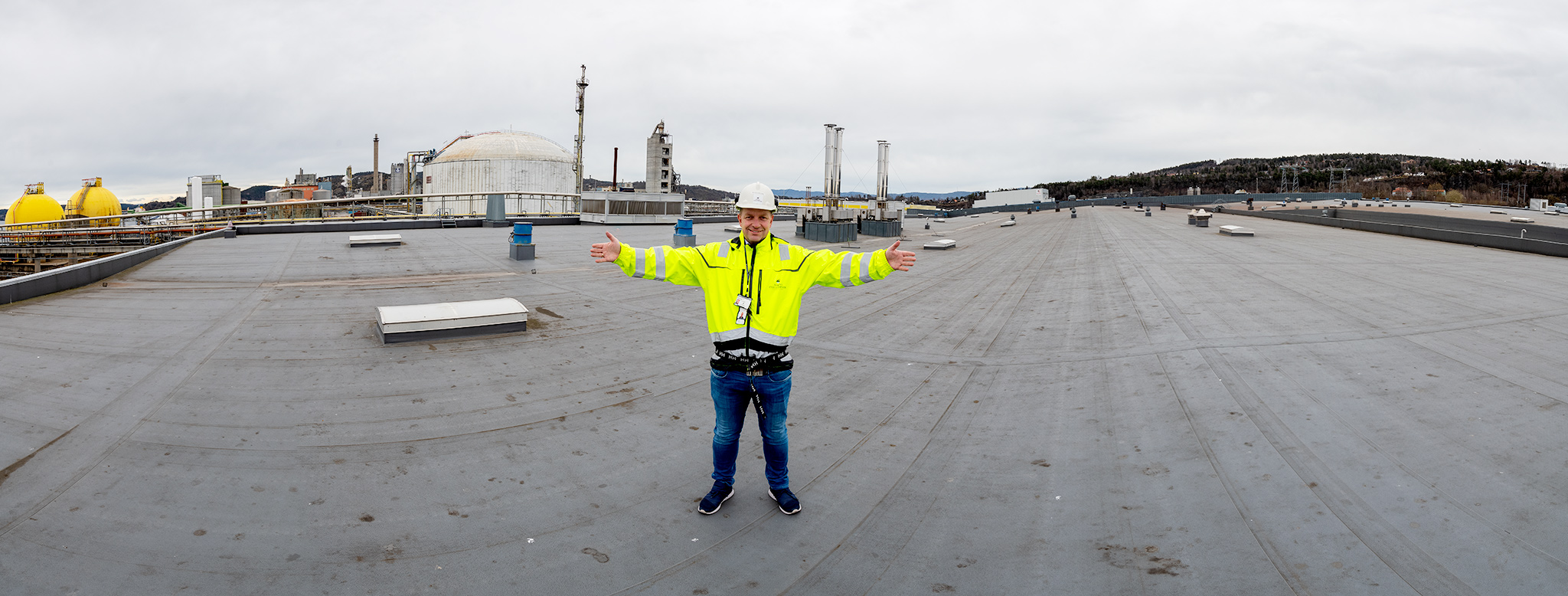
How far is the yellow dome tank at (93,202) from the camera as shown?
45219 mm

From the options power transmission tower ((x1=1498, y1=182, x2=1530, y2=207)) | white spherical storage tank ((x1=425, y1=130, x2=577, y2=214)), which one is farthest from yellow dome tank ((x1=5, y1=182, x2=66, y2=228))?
power transmission tower ((x1=1498, y1=182, x2=1530, y2=207))

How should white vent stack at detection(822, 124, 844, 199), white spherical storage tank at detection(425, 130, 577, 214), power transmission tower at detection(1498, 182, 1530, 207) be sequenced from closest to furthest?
white vent stack at detection(822, 124, 844, 199)
white spherical storage tank at detection(425, 130, 577, 214)
power transmission tower at detection(1498, 182, 1530, 207)

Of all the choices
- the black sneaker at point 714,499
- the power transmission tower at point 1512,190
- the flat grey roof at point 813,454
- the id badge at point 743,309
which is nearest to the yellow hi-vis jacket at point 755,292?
the id badge at point 743,309

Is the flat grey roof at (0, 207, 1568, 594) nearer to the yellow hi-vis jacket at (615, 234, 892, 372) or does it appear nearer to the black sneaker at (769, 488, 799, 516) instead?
the black sneaker at (769, 488, 799, 516)

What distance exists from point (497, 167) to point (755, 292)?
5973 centimetres

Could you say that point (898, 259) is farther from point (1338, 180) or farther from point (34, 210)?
point (1338, 180)

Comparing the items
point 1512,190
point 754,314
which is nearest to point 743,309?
point 754,314

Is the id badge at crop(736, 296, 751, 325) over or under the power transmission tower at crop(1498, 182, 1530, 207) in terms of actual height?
under

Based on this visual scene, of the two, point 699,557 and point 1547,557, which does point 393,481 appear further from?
point 1547,557

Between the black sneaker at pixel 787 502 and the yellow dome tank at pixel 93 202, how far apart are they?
57397mm

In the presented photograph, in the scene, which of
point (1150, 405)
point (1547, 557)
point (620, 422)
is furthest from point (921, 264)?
point (1547, 557)

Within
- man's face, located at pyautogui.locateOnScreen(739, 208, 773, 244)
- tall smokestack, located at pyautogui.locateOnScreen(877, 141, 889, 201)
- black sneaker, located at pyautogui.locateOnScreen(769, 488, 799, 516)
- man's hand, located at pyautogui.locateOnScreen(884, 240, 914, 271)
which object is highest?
tall smokestack, located at pyautogui.locateOnScreen(877, 141, 889, 201)

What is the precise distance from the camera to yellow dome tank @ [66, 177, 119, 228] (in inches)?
1780

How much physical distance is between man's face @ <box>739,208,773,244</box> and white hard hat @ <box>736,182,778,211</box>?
0.03 metres
